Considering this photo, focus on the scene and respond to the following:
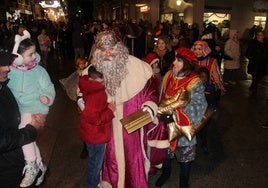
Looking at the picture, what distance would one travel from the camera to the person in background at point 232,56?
31.8 feet

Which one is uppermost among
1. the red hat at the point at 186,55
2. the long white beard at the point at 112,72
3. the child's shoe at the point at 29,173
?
the red hat at the point at 186,55

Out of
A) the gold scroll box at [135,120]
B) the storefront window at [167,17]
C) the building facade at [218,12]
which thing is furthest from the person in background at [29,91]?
the storefront window at [167,17]

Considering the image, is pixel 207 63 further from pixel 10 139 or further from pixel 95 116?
pixel 10 139

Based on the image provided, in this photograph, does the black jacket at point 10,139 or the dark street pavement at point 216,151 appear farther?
the dark street pavement at point 216,151

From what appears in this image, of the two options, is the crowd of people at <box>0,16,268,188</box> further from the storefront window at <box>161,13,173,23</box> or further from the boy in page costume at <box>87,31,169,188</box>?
the storefront window at <box>161,13,173,23</box>

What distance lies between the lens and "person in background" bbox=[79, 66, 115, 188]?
3096 mm

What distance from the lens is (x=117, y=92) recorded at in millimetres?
3389

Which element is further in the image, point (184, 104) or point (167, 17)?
point (167, 17)

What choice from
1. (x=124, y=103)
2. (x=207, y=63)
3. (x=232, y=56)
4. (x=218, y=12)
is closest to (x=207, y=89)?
(x=207, y=63)

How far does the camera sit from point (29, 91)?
3.08m

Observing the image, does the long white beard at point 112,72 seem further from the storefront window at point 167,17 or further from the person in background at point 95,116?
the storefront window at point 167,17

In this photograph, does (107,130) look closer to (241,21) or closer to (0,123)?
(0,123)

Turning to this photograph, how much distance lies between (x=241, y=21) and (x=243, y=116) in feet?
60.4

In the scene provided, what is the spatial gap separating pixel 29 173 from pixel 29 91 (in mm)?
797
